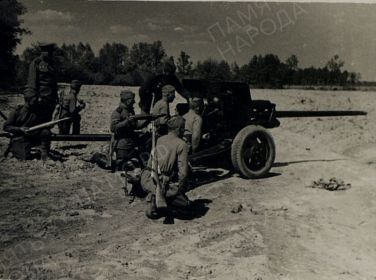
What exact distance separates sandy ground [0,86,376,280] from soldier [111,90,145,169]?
470 millimetres

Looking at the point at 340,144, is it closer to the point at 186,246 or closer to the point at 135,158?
the point at 135,158

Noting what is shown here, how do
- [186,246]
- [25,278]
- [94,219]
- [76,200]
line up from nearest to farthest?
[25,278] < [186,246] < [94,219] < [76,200]

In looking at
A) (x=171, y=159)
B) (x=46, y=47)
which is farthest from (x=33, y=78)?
(x=171, y=159)

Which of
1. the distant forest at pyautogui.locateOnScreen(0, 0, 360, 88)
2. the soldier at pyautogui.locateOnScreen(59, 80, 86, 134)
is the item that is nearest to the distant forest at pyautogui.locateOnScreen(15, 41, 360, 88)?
the distant forest at pyautogui.locateOnScreen(0, 0, 360, 88)

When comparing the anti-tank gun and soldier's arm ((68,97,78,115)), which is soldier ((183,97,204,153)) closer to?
the anti-tank gun

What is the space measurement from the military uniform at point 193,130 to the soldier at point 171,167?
1484 mm

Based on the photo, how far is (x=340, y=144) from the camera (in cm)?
1224

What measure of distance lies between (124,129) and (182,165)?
223cm

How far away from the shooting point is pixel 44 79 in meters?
9.29

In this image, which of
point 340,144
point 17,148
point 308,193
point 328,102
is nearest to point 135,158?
point 17,148

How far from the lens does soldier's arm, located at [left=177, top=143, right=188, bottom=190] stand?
5.85m

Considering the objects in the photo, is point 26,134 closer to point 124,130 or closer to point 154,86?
point 124,130

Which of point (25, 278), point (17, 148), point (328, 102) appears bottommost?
point (25, 278)

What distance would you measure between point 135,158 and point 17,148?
2.29m
